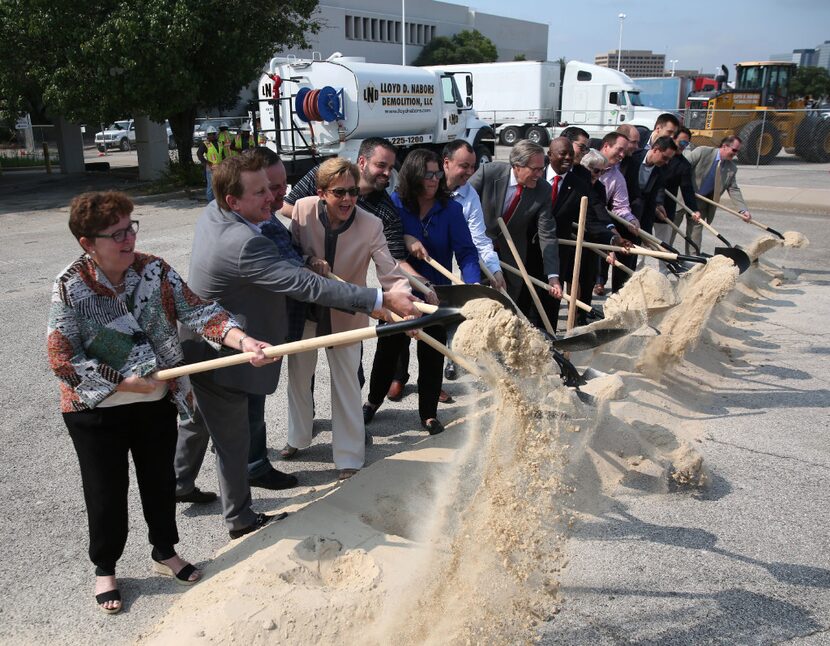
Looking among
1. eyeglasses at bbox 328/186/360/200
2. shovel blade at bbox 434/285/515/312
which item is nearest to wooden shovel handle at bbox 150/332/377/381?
eyeglasses at bbox 328/186/360/200

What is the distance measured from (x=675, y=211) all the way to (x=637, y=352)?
3.30 m

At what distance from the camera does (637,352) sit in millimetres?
5887

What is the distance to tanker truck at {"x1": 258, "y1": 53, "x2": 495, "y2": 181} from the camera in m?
16.2

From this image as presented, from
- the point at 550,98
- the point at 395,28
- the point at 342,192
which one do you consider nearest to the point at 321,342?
the point at 342,192

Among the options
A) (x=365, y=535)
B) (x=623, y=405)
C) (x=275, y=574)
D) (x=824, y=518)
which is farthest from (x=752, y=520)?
(x=275, y=574)

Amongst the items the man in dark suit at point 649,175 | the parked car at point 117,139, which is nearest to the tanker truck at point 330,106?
the man in dark suit at point 649,175

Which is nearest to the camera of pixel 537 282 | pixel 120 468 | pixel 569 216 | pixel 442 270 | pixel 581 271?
pixel 120 468

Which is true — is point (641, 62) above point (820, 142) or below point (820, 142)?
above

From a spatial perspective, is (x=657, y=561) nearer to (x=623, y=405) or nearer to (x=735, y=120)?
(x=623, y=405)

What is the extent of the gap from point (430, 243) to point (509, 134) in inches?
1103

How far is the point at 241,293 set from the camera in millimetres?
3301

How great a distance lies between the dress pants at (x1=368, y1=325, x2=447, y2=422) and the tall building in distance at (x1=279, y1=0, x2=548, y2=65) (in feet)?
130

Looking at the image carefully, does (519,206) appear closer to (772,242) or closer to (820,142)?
(772,242)

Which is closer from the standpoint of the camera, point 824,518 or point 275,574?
point 275,574
